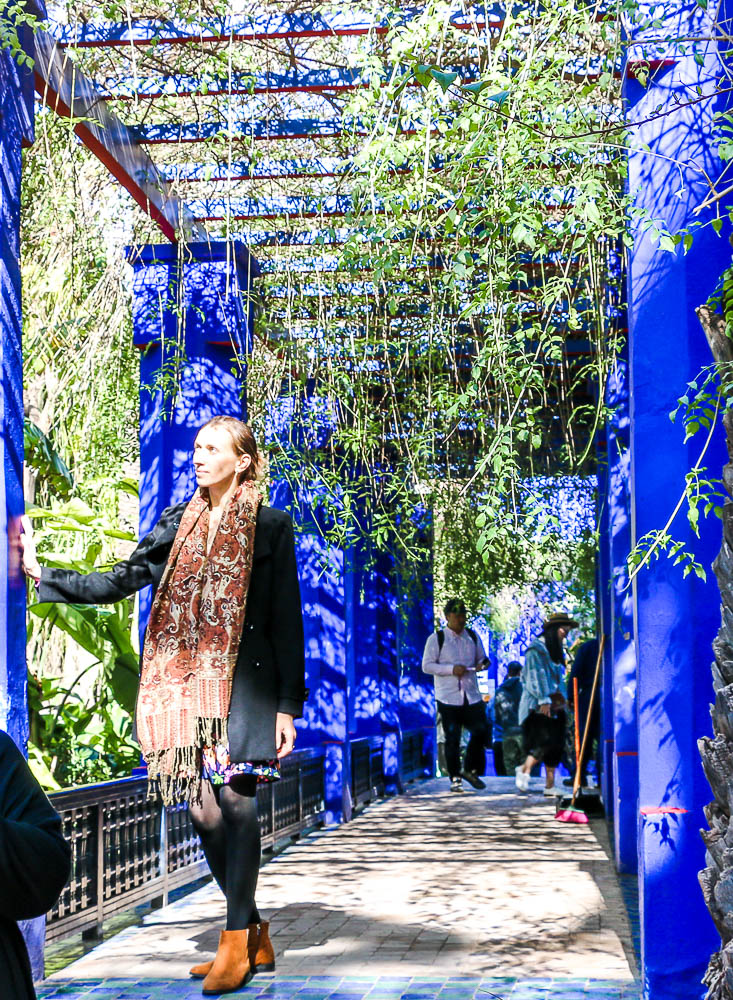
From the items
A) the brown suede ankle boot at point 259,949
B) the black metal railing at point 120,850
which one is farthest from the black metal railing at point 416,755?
the brown suede ankle boot at point 259,949

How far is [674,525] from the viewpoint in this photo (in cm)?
445

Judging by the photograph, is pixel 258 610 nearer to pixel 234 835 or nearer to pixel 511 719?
pixel 234 835

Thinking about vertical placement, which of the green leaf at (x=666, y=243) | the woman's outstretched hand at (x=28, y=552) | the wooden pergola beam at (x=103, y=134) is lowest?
the woman's outstretched hand at (x=28, y=552)

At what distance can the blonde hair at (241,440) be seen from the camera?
4742mm

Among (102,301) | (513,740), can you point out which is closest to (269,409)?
(102,301)

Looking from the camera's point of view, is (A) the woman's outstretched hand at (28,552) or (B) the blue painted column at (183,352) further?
(B) the blue painted column at (183,352)

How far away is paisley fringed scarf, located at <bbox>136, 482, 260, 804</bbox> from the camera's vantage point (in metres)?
4.51

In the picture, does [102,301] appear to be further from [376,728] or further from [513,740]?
[513,740]

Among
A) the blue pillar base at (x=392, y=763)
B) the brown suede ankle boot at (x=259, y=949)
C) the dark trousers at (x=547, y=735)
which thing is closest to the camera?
the brown suede ankle boot at (x=259, y=949)

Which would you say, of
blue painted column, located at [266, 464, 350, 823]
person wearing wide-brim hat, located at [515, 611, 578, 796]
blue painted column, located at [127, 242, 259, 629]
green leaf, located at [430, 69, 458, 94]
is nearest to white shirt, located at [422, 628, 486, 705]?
person wearing wide-brim hat, located at [515, 611, 578, 796]

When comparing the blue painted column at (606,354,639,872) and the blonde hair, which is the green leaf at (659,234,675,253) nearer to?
the blonde hair

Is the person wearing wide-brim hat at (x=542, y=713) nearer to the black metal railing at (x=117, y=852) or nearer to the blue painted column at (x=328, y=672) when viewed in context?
the blue painted column at (x=328, y=672)

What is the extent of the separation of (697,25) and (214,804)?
321 centimetres

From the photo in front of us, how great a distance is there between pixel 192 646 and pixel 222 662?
0.43 ft
